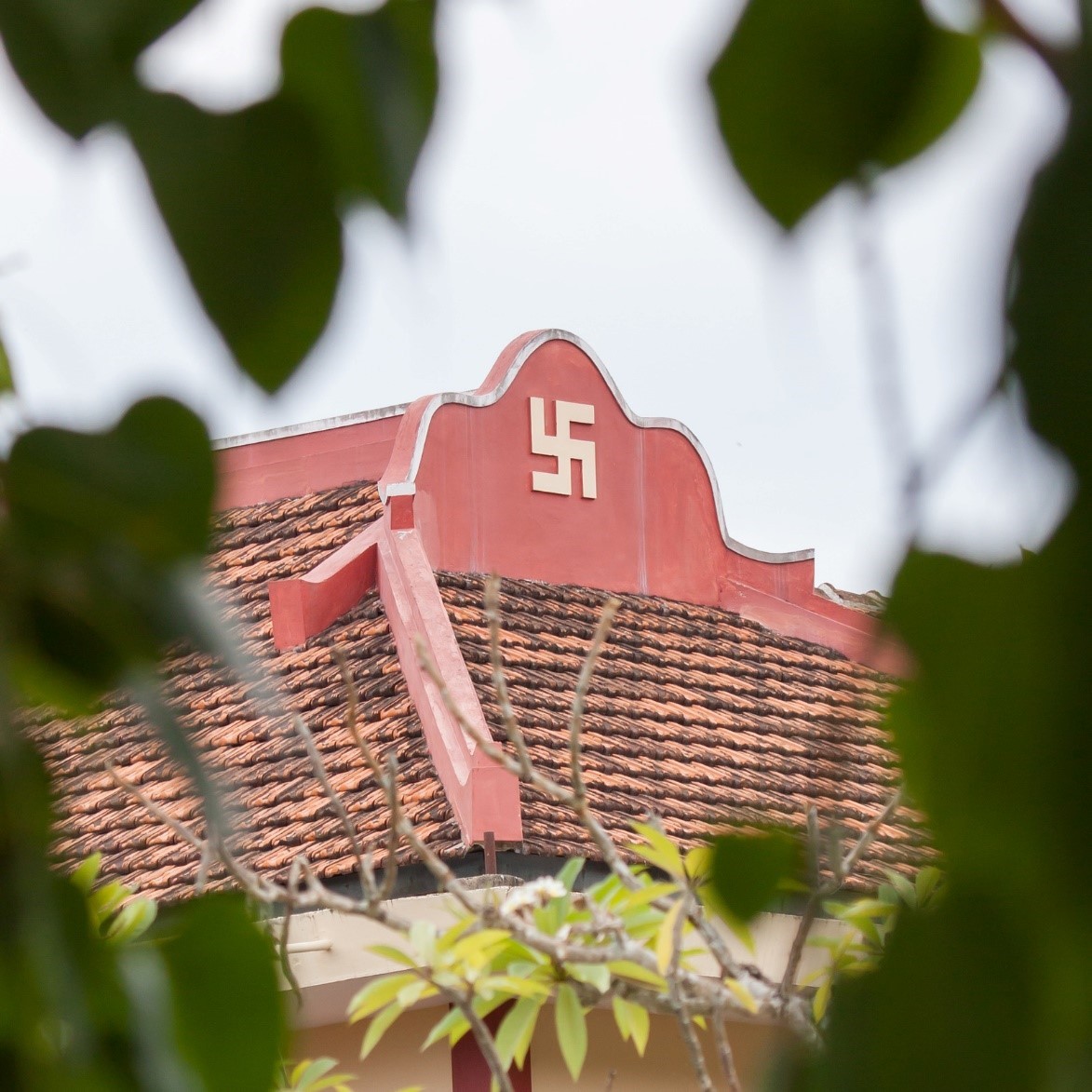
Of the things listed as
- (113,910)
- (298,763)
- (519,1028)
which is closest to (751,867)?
(113,910)

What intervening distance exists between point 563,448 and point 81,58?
21.1ft

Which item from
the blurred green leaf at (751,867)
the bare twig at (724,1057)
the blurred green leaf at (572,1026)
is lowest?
the blurred green leaf at (572,1026)

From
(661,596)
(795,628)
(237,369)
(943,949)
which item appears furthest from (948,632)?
(795,628)

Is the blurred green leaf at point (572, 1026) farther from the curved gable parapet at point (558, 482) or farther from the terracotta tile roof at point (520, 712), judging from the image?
the curved gable parapet at point (558, 482)

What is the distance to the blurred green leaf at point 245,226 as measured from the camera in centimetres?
33

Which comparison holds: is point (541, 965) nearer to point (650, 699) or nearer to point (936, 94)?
point (936, 94)

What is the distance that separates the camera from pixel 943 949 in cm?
26

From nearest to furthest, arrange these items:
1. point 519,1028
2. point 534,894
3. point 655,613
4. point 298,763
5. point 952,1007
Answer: point 952,1007
point 519,1028
point 534,894
point 298,763
point 655,613

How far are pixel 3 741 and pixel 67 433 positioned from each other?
0.06 m

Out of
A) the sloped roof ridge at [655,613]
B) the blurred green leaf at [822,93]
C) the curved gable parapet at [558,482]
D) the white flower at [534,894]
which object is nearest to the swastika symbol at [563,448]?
the curved gable parapet at [558,482]

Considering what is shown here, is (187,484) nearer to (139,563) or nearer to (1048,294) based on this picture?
(139,563)

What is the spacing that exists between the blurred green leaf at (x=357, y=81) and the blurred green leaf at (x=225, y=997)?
17 centimetres

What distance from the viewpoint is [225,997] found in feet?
1.23

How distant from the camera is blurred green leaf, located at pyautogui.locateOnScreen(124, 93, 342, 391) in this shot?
326 mm
